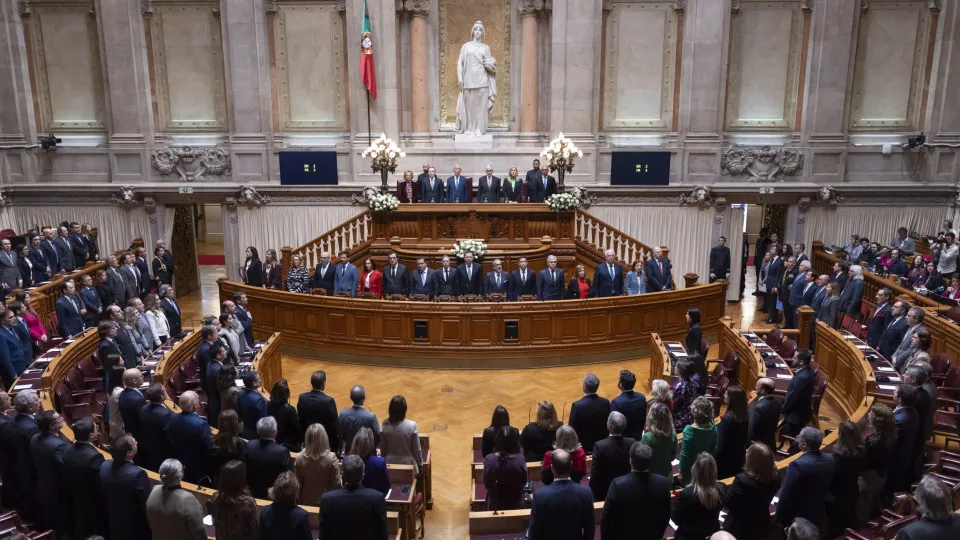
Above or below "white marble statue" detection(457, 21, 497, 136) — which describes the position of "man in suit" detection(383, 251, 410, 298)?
below

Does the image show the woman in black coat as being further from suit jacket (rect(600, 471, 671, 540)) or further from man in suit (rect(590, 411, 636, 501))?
man in suit (rect(590, 411, 636, 501))

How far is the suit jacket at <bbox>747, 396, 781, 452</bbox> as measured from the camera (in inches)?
248

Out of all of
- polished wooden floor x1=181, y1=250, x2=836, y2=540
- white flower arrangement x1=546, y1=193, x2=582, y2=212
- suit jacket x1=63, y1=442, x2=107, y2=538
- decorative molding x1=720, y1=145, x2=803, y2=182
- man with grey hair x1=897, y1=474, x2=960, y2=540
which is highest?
decorative molding x1=720, y1=145, x2=803, y2=182

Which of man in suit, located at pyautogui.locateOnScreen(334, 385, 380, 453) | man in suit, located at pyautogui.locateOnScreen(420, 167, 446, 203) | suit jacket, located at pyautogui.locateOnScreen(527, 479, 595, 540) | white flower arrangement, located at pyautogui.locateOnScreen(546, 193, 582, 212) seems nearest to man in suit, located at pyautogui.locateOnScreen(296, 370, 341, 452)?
man in suit, located at pyautogui.locateOnScreen(334, 385, 380, 453)

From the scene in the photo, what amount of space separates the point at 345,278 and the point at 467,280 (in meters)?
2.06

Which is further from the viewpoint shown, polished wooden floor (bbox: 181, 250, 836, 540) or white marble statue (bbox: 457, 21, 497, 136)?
white marble statue (bbox: 457, 21, 497, 136)

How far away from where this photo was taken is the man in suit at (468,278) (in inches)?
492

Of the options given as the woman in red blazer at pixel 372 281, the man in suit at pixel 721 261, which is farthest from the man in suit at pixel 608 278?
the man in suit at pixel 721 261

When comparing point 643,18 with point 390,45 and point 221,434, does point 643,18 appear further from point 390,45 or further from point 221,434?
point 221,434

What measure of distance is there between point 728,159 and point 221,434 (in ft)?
48.3

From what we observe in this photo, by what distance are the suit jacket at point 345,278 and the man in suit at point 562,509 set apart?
8.38 m

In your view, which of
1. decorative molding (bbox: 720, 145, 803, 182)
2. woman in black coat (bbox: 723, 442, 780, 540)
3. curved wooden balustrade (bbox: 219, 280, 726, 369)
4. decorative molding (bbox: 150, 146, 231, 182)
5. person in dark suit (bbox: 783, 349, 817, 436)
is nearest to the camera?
woman in black coat (bbox: 723, 442, 780, 540)

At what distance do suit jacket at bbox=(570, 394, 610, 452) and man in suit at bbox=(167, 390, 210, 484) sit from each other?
306 cm

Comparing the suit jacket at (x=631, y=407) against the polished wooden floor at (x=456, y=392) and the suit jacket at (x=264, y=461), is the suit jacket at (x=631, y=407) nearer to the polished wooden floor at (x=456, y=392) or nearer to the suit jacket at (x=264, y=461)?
the polished wooden floor at (x=456, y=392)
